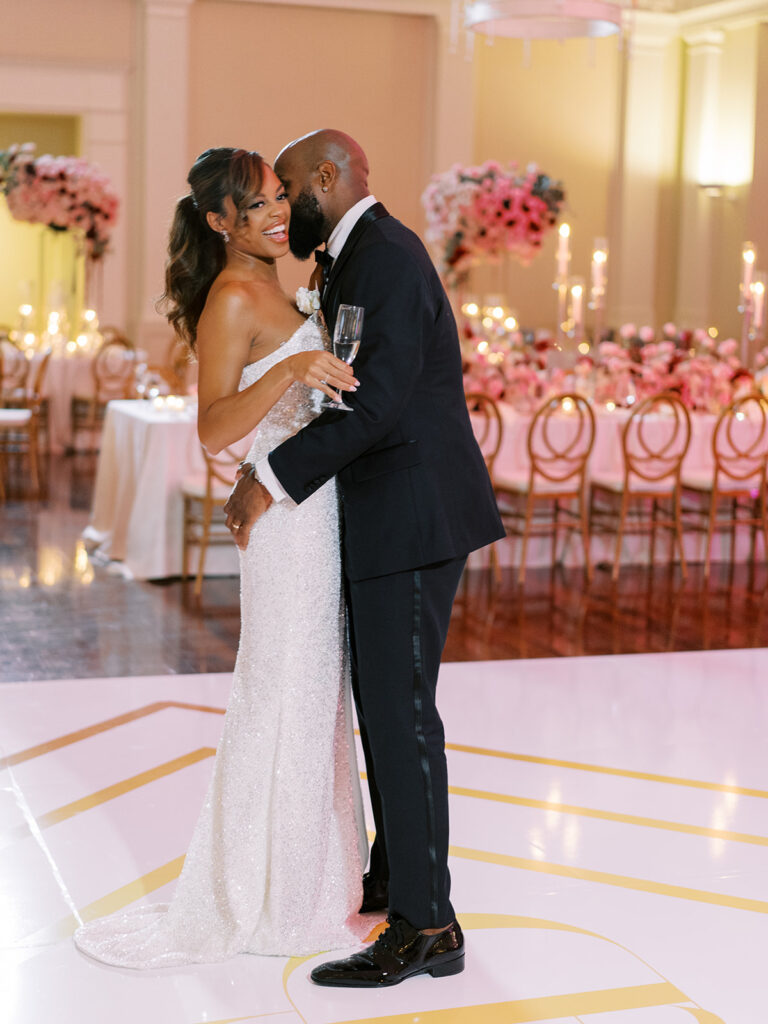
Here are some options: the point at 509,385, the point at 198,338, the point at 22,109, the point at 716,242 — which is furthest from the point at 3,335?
the point at 198,338

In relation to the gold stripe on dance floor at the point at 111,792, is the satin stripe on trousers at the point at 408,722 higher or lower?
higher

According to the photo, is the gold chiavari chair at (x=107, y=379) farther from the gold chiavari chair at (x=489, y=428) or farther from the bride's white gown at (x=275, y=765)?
the bride's white gown at (x=275, y=765)

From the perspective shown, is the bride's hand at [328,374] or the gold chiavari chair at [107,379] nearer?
the bride's hand at [328,374]

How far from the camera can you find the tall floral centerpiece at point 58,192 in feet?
35.4

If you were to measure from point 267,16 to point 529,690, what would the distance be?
9.45m

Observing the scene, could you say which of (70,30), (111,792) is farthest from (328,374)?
(70,30)

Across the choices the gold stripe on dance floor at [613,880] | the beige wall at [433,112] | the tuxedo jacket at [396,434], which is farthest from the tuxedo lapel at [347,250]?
the beige wall at [433,112]

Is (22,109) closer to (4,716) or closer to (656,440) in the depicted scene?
(656,440)

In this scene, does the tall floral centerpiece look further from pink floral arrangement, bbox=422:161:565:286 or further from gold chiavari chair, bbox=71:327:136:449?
pink floral arrangement, bbox=422:161:565:286

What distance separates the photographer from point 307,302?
2.78 metres

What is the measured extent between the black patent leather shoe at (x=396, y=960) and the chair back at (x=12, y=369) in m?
7.60

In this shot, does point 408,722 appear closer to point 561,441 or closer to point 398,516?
point 398,516

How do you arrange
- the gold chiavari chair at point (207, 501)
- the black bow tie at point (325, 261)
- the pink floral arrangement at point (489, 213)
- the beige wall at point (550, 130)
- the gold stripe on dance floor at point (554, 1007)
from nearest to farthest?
the gold stripe on dance floor at point (554, 1007) → the black bow tie at point (325, 261) → the gold chiavari chair at point (207, 501) → the pink floral arrangement at point (489, 213) → the beige wall at point (550, 130)

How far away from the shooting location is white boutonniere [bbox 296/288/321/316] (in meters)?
2.78
